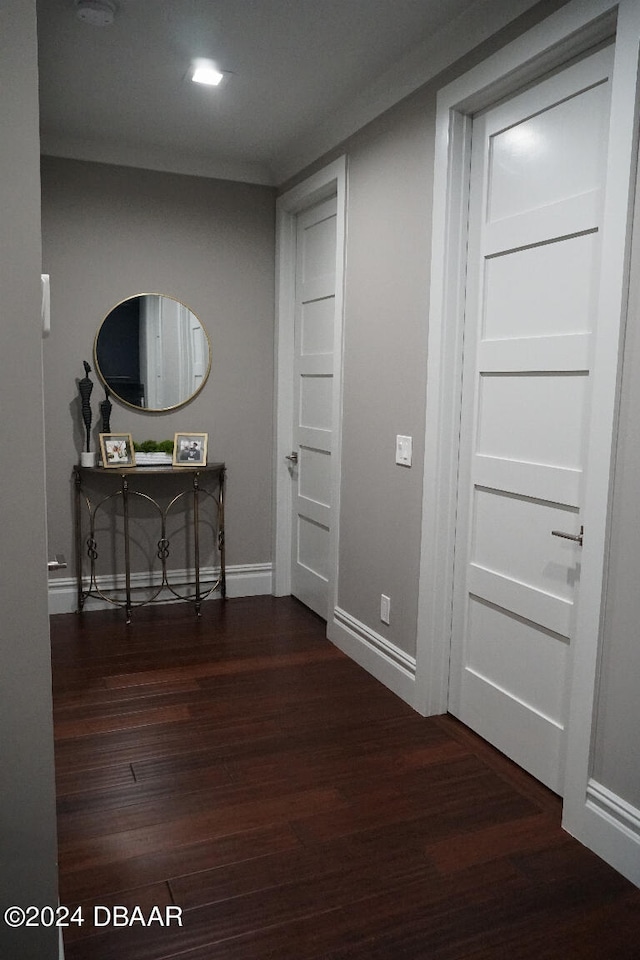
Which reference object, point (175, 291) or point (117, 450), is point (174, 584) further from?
point (175, 291)

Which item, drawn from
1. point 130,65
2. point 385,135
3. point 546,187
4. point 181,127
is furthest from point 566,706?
point 181,127

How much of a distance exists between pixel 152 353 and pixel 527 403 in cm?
243

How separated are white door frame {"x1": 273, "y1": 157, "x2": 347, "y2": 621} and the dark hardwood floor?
0.99 meters

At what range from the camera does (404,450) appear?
2990mm

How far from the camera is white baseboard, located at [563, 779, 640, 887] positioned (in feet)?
6.29

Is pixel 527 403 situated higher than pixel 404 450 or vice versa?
pixel 527 403

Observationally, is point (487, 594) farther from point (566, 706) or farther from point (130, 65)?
point (130, 65)

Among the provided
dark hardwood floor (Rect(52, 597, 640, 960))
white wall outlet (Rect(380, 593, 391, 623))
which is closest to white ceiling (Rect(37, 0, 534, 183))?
white wall outlet (Rect(380, 593, 391, 623))

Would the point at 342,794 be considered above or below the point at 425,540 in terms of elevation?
below

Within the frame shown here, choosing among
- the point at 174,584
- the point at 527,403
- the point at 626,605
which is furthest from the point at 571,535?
the point at 174,584

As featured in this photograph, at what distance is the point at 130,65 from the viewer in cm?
294

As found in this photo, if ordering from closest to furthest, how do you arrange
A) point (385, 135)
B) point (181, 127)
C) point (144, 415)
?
point (385, 135)
point (181, 127)
point (144, 415)

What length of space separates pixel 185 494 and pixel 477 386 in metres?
2.17

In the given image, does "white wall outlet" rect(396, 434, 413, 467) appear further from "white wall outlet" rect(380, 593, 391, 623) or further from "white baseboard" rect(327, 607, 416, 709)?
"white baseboard" rect(327, 607, 416, 709)
